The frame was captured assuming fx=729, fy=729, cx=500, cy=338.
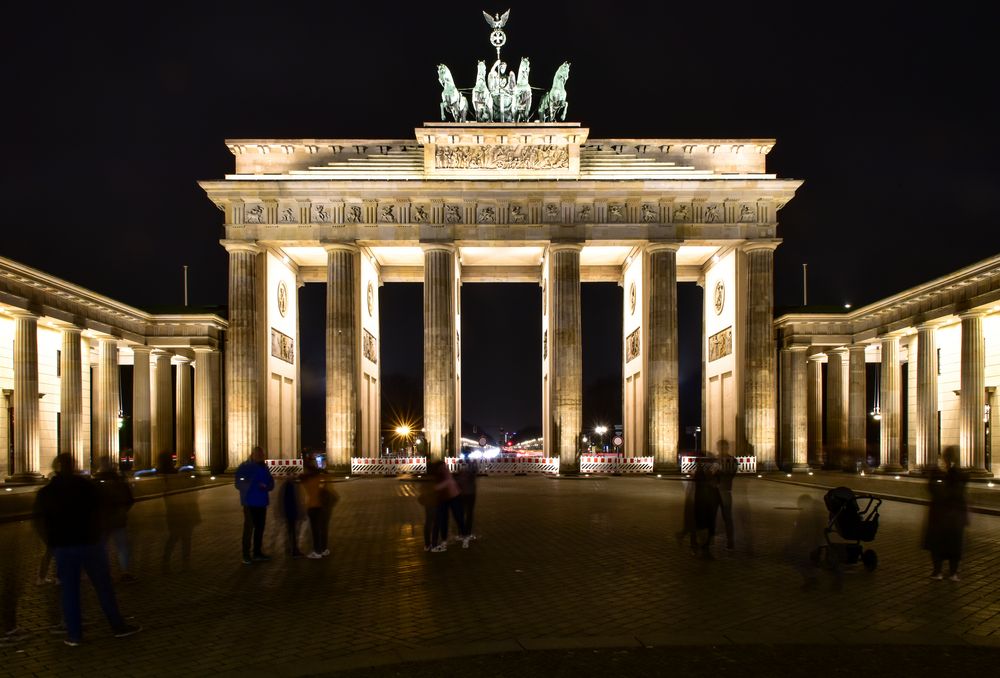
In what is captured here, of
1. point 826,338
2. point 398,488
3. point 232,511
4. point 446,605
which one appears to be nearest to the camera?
point 446,605

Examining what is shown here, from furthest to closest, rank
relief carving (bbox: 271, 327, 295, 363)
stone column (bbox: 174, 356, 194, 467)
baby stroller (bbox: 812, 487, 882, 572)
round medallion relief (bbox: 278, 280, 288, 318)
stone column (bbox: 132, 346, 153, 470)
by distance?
stone column (bbox: 174, 356, 194, 467), round medallion relief (bbox: 278, 280, 288, 318), relief carving (bbox: 271, 327, 295, 363), stone column (bbox: 132, 346, 153, 470), baby stroller (bbox: 812, 487, 882, 572)

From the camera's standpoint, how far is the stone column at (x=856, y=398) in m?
41.1

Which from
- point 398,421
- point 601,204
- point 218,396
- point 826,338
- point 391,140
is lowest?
point 398,421

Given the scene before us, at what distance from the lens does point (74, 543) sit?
793 cm

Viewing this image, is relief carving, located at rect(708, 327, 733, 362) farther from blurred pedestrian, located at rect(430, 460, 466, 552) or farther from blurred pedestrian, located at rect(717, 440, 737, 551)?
blurred pedestrian, located at rect(430, 460, 466, 552)

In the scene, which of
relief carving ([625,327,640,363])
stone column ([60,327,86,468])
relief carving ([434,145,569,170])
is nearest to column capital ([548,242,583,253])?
relief carving ([434,145,569,170])

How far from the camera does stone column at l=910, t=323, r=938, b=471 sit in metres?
34.3

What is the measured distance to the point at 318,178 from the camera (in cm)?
4012

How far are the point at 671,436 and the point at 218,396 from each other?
26056 mm

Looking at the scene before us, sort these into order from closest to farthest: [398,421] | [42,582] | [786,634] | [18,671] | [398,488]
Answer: [18,671] < [786,634] < [42,582] < [398,488] < [398,421]

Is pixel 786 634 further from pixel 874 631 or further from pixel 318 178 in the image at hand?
pixel 318 178

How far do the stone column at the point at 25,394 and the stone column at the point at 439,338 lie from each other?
18.2 m

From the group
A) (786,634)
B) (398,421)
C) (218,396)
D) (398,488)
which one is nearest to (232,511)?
(398,488)

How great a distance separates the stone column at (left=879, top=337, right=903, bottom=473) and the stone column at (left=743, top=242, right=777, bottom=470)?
5.80 metres
